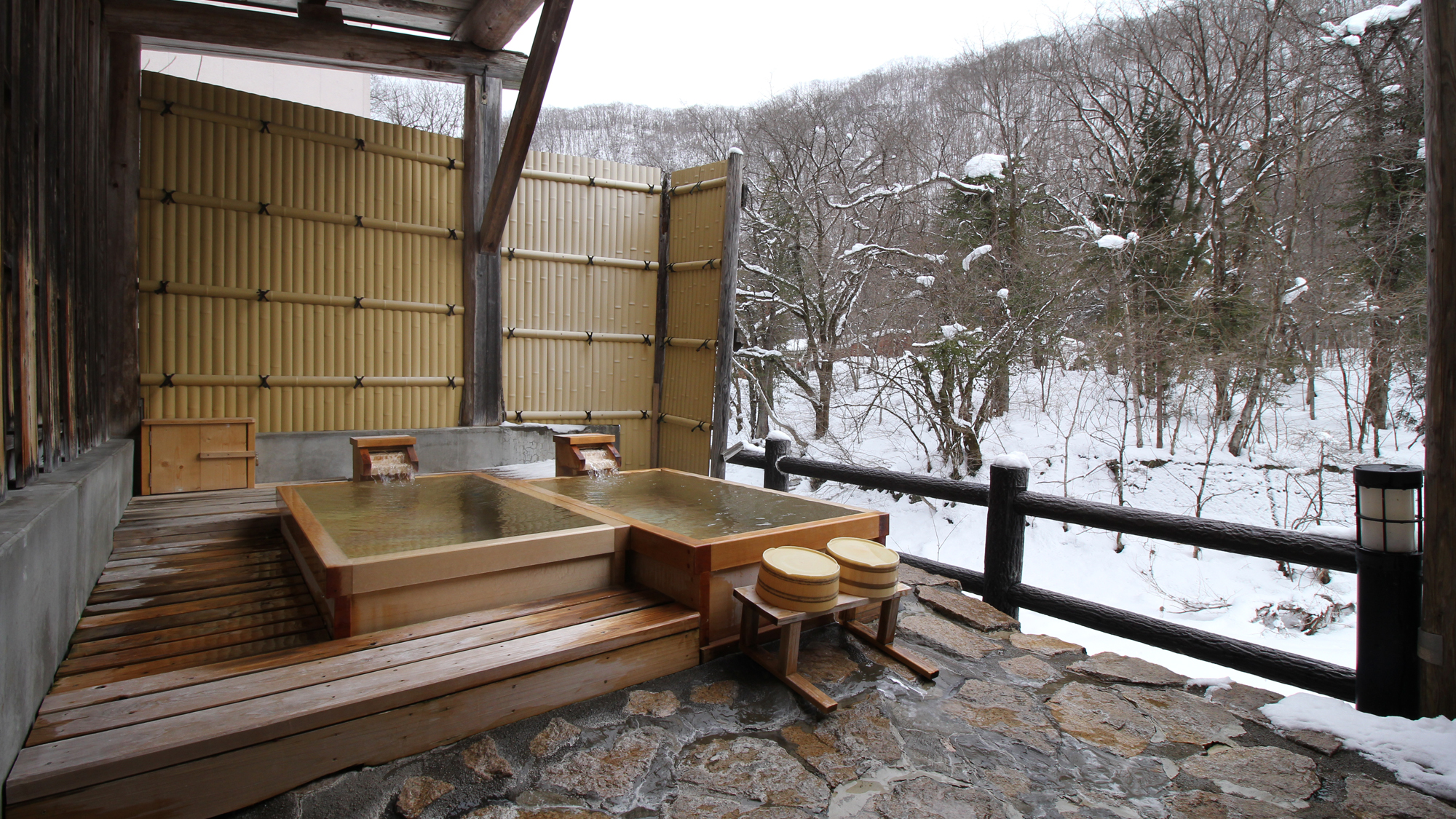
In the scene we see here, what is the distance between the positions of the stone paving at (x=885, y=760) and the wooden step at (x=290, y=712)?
16 centimetres

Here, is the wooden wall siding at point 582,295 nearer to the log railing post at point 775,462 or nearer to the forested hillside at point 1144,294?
the log railing post at point 775,462

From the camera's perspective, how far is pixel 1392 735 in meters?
2.06

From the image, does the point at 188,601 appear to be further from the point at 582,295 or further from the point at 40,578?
the point at 582,295

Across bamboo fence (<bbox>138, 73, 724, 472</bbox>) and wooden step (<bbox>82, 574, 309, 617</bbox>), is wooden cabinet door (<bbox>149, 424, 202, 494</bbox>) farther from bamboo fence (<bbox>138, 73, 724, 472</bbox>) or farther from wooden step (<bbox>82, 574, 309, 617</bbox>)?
wooden step (<bbox>82, 574, 309, 617</bbox>)

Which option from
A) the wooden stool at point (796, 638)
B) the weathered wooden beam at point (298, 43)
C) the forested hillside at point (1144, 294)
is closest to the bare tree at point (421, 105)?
the forested hillside at point (1144, 294)

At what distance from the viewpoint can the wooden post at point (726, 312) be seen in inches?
203

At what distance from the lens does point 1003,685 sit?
2.37 metres

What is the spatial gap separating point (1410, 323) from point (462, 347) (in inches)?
348

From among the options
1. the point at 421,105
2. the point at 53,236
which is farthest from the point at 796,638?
the point at 421,105

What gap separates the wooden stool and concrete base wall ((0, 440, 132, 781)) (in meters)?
1.74

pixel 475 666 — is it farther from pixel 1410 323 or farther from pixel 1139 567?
pixel 1410 323

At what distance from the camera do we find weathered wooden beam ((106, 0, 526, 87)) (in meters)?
4.07

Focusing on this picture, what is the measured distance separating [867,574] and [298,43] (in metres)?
4.87

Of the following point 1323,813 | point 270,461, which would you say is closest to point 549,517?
point 1323,813
